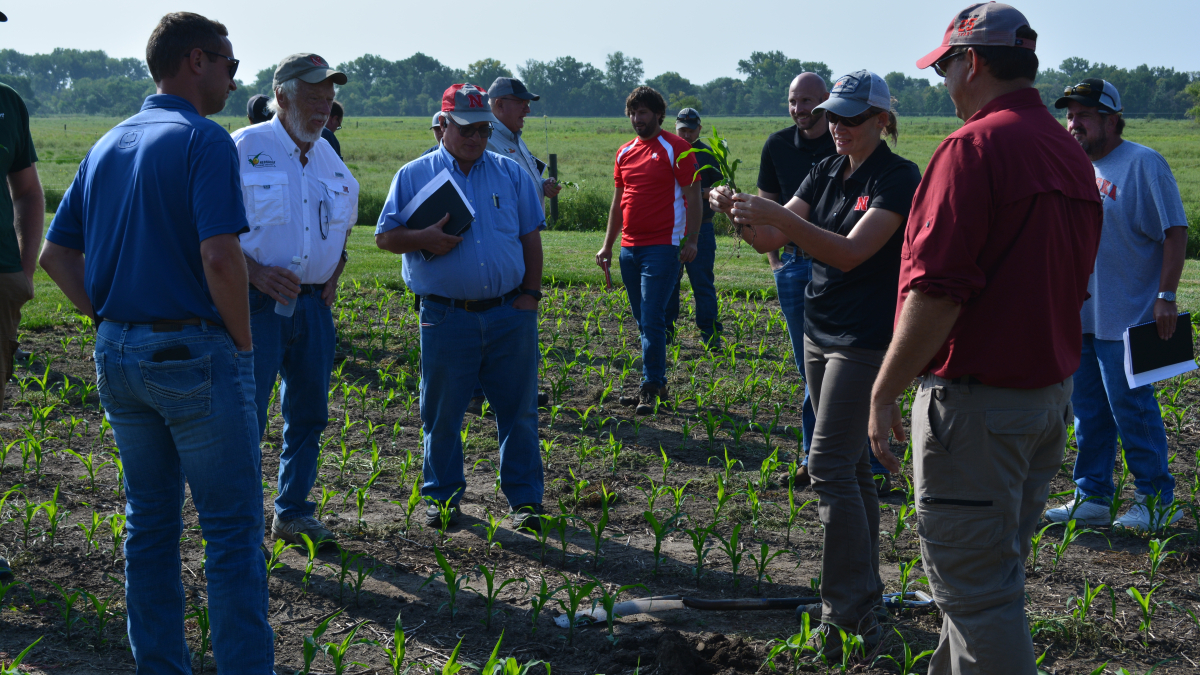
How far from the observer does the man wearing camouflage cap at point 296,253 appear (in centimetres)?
395

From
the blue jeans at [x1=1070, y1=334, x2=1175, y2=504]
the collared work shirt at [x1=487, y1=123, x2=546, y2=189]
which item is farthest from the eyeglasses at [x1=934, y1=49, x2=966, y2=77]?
the collared work shirt at [x1=487, y1=123, x2=546, y2=189]

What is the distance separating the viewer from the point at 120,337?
269 centimetres

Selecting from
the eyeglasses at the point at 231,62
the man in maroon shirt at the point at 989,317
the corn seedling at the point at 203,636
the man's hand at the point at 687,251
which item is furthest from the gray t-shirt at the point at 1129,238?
the corn seedling at the point at 203,636

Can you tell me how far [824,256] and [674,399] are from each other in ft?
12.4

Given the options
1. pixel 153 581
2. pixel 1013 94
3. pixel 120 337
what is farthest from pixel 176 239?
pixel 1013 94

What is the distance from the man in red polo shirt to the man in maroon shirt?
4.18 m

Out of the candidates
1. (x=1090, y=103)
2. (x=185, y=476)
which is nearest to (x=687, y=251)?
(x=1090, y=103)

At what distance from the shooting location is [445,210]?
442cm

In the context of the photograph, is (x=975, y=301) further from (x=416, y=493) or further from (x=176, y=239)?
(x=416, y=493)

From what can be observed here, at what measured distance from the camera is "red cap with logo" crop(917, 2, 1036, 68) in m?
2.39

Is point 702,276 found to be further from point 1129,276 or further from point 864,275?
point 864,275

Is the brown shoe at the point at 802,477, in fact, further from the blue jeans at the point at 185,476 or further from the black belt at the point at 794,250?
the blue jeans at the point at 185,476

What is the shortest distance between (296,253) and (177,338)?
1431mm

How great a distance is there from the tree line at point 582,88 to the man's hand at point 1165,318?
98420mm
